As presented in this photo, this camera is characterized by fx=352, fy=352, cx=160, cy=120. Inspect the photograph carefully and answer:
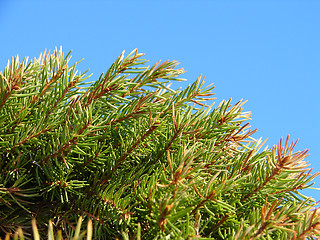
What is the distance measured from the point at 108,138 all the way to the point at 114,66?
0.20m

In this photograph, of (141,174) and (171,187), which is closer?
(171,187)

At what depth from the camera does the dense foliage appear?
2.80ft

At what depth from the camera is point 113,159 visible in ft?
3.07

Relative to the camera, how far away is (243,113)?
1126 millimetres

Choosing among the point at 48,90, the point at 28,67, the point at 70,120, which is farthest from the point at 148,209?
the point at 28,67

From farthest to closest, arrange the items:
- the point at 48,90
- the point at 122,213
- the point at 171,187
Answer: the point at 48,90, the point at 122,213, the point at 171,187

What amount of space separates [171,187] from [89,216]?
0.27 meters

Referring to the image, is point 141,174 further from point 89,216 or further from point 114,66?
point 114,66

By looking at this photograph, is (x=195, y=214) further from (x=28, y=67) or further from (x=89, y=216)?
(x=28, y=67)

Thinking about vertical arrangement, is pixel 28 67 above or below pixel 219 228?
above

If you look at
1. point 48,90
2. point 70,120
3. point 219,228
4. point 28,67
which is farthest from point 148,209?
point 28,67

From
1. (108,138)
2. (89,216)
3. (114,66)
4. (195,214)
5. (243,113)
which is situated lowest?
(89,216)

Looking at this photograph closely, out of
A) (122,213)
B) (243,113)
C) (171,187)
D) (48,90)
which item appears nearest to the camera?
(171,187)

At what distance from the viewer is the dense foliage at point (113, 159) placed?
0.85 m
